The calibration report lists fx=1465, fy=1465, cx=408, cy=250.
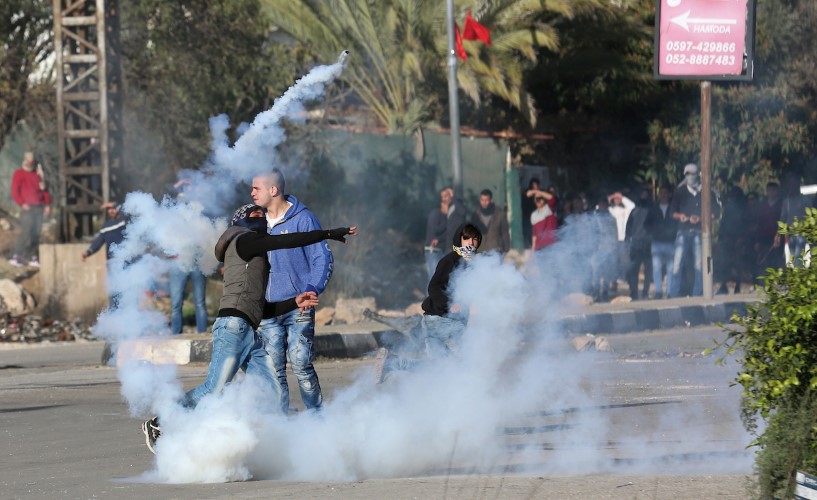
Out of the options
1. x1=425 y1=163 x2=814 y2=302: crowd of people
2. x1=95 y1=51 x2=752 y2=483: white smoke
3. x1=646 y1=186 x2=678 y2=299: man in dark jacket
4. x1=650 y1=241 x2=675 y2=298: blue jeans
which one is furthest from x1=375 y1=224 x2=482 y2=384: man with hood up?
x1=650 y1=241 x2=675 y2=298: blue jeans

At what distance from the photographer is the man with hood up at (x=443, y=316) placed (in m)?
10.3

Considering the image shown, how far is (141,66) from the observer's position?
28.0m

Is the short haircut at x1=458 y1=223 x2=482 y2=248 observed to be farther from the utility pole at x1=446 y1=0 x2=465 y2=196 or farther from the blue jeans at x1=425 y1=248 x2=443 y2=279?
the utility pole at x1=446 y1=0 x2=465 y2=196

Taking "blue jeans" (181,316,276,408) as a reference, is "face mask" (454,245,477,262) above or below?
above

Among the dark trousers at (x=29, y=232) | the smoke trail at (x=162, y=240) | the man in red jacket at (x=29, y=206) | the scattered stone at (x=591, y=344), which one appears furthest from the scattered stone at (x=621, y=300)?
the smoke trail at (x=162, y=240)

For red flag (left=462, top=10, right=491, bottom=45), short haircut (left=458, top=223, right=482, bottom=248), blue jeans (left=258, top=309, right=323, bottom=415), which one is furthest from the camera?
red flag (left=462, top=10, right=491, bottom=45)

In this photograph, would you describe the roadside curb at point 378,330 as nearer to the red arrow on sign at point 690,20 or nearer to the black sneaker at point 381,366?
the black sneaker at point 381,366

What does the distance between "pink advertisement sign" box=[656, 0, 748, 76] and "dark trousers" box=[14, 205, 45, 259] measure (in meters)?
9.99

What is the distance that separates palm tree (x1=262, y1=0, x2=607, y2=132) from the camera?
90.2ft

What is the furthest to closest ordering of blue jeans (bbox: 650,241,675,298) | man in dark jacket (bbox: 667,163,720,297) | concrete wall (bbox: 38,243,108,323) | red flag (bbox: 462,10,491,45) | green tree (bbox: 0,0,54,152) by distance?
green tree (bbox: 0,0,54,152)
red flag (bbox: 462,10,491,45)
blue jeans (bbox: 650,241,675,298)
man in dark jacket (bbox: 667,163,720,297)
concrete wall (bbox: 38,243,108,323)

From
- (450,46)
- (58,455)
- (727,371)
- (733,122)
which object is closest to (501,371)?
(58,455)

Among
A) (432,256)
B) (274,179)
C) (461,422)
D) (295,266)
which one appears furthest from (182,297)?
(461,422)

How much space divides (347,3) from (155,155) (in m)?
4.61

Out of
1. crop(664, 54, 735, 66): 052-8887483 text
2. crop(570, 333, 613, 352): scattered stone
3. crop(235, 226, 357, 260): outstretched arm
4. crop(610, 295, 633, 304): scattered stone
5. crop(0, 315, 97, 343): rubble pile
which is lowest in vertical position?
crop(610, 295, 633, 304): scattered stone
